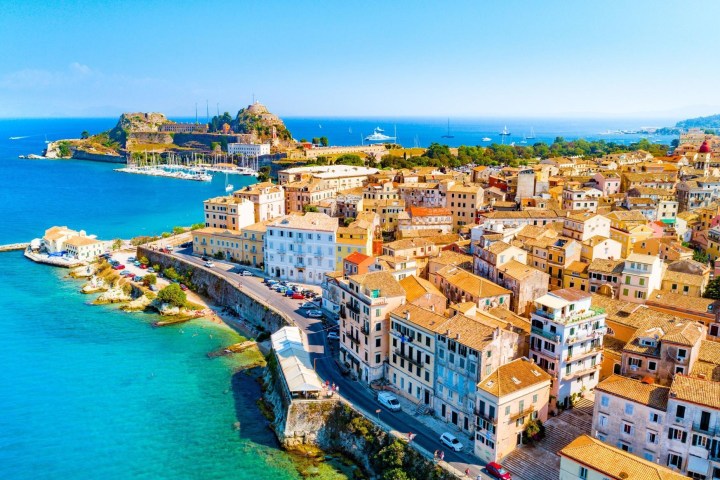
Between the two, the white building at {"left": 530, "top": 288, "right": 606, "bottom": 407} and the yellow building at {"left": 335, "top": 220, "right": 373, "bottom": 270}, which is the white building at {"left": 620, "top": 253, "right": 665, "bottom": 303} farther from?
the yellow building at {"left": 335, "top": 220, "right": 373, "bottom": 270}

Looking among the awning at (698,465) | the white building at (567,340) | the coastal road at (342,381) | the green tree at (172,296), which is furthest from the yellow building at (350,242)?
the awning at (698,465)

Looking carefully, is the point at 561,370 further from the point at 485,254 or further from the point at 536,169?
the point at 536,169

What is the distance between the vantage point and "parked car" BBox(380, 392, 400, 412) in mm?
34438

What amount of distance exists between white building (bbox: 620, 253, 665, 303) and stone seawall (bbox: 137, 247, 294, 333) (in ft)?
84.9

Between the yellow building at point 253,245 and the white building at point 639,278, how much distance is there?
36.8 meters

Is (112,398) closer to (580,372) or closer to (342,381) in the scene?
(342,381)

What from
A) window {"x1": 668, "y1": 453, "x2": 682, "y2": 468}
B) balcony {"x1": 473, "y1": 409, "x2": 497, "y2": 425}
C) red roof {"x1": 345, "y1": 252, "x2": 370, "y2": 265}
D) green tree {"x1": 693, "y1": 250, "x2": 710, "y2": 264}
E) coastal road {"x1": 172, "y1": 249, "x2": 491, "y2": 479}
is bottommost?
coastal road {"x1": 172, "y1": 249, "x2": 491, "y2": 479}

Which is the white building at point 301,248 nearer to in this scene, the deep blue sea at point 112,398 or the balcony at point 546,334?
the deep blue sea at point 112,398

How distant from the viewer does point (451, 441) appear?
30.4m

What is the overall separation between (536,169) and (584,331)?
5467cm

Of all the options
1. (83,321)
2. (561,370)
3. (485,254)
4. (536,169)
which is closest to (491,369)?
(561,370)

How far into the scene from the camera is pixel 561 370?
3234 cm

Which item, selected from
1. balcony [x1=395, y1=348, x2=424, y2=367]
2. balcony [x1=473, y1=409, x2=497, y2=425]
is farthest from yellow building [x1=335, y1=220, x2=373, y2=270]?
balcony [x1=473, y1=409, x2=497, y2=425]

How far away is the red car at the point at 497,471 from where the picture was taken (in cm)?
2750
